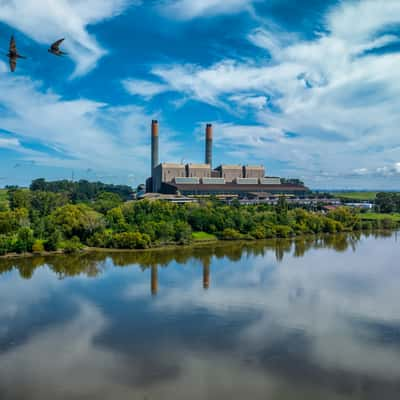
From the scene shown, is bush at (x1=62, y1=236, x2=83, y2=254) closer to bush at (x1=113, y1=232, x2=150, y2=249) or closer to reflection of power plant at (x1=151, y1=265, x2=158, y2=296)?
bush at (x1=113, y1=232, x2=150, y2=249)

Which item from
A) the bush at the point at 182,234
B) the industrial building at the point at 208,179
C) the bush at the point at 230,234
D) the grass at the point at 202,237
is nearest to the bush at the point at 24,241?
the bush at the point at 182,234

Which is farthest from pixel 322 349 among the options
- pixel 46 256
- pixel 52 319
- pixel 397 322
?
pixel 46 256

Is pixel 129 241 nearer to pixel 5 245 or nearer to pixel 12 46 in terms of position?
pixel 5 245

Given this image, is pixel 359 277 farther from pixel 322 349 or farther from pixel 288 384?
pixel 288 384

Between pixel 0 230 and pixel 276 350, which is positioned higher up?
pixel 0 230

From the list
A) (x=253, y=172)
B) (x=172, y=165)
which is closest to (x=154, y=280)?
(x=172, y=165)
